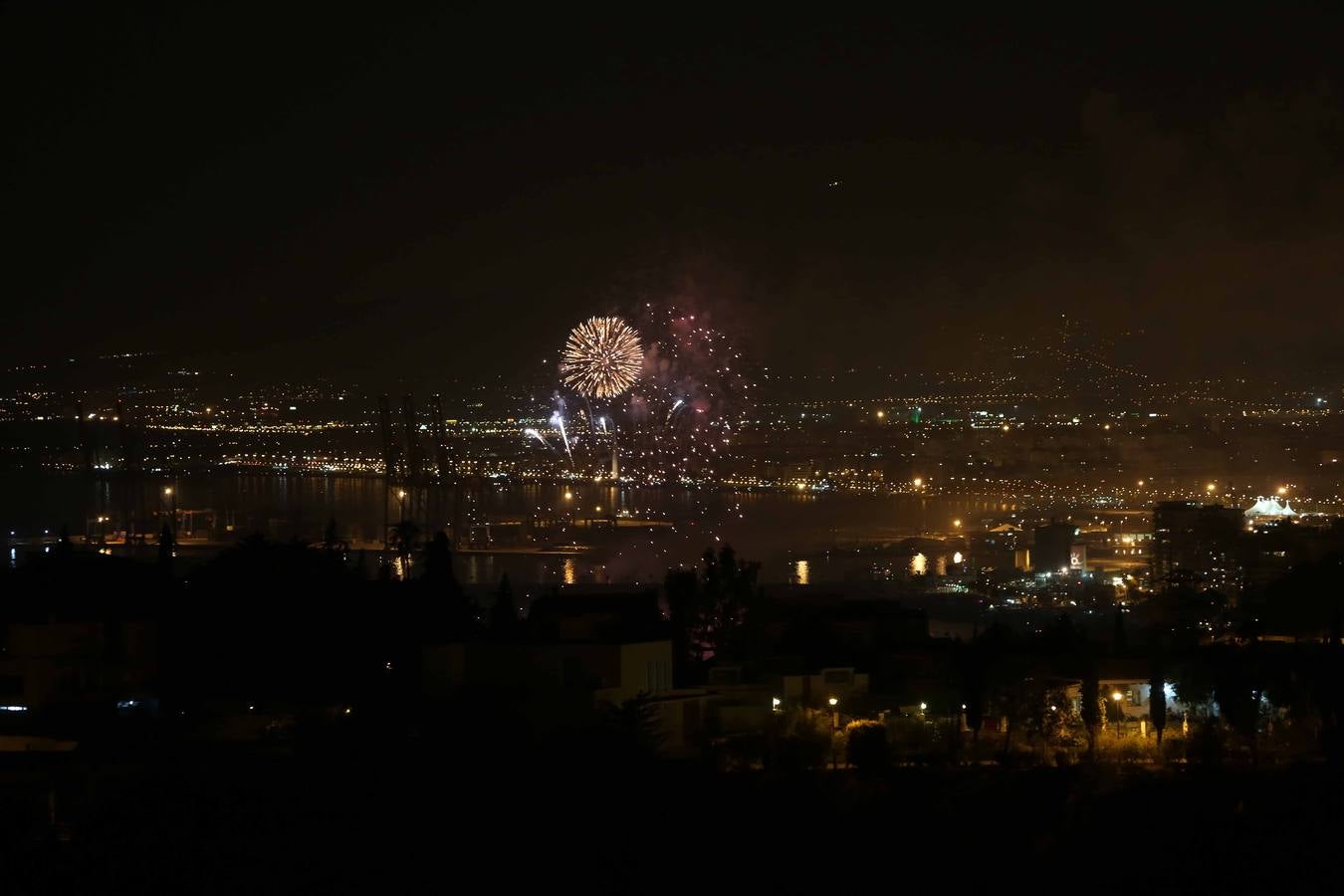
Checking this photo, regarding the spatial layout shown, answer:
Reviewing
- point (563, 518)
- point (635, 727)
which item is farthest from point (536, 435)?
point (635, 727)

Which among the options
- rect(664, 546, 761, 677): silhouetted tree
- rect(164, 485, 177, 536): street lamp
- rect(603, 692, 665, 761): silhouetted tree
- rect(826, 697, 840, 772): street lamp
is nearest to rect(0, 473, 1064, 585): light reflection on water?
rect(164, 485, 177, 536): street lamp

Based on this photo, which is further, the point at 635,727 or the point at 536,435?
the point at 536,435

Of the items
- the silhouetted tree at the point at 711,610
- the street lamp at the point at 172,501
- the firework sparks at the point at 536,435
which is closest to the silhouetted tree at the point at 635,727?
the silhouetted tree at the point at 711,610

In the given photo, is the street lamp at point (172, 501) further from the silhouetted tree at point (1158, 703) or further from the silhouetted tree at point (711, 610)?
the silhouetted tree at point (1158, 703)

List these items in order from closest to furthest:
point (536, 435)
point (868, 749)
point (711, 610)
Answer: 1. point (868, 749)
2. point (711, 610)
3. point (536, 435)

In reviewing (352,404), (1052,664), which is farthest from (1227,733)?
(352,404)

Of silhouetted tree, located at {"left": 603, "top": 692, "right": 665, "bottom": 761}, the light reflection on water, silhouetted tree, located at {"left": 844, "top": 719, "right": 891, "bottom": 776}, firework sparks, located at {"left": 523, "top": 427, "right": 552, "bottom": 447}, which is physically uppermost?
firework sparks, located at {"left": 523, "top": 427, "right": 552, "bottom": 447}

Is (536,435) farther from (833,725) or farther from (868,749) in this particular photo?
(868,749)

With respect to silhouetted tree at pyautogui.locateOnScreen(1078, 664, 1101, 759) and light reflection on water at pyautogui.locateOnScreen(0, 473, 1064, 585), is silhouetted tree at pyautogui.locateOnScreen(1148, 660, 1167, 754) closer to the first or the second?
silhouetted tree at pyautogui.locateOnScreen(1078, 664, 1101, 759)

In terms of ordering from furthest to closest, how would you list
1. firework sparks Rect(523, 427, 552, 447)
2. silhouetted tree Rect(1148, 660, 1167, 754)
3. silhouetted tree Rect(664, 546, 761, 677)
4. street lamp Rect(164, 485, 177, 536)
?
1. firework sparks Rect(523, 427, 552, 447)
2. street lamp Rect(164, 485, 177, 536)
3. silhouetted tree Rect(664, 546, 761, 677)
4. silhouetted tree Rect(1148, 660, 1167, 754)

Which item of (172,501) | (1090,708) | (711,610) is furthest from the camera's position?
(172,501)

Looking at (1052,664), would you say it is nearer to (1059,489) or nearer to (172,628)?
(172,628)

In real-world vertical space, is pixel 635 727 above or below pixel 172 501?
below
